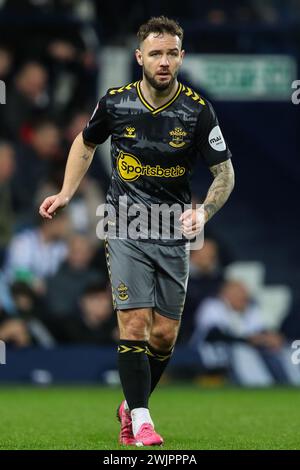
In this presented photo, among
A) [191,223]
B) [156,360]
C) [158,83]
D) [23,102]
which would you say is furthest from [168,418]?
[23,102]

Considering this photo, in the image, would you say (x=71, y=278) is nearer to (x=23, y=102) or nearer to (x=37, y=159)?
(x=37, y=159)

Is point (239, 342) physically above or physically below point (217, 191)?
below

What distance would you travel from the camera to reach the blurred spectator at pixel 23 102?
13867 millimetres

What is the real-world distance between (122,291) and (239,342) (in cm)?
623

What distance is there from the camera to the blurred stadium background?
12531 millimetres

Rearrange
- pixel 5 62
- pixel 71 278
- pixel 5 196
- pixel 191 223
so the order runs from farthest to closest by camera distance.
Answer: pixel 5 62, pixel 5 196, pixel 71 278, pixel 191 223

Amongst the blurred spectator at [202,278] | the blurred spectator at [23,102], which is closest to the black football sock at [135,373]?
the blurred spectator at [202,278]

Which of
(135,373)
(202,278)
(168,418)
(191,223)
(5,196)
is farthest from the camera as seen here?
(202,278)

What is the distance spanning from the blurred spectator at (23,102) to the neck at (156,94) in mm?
7292

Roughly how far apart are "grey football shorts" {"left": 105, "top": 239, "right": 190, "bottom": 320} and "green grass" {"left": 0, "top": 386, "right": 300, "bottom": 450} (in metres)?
0.77

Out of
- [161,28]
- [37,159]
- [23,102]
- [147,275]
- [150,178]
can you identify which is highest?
[161,28]

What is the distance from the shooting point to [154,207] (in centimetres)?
672

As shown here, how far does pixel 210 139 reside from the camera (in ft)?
21.9

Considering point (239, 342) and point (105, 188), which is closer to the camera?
point (239, 342)
